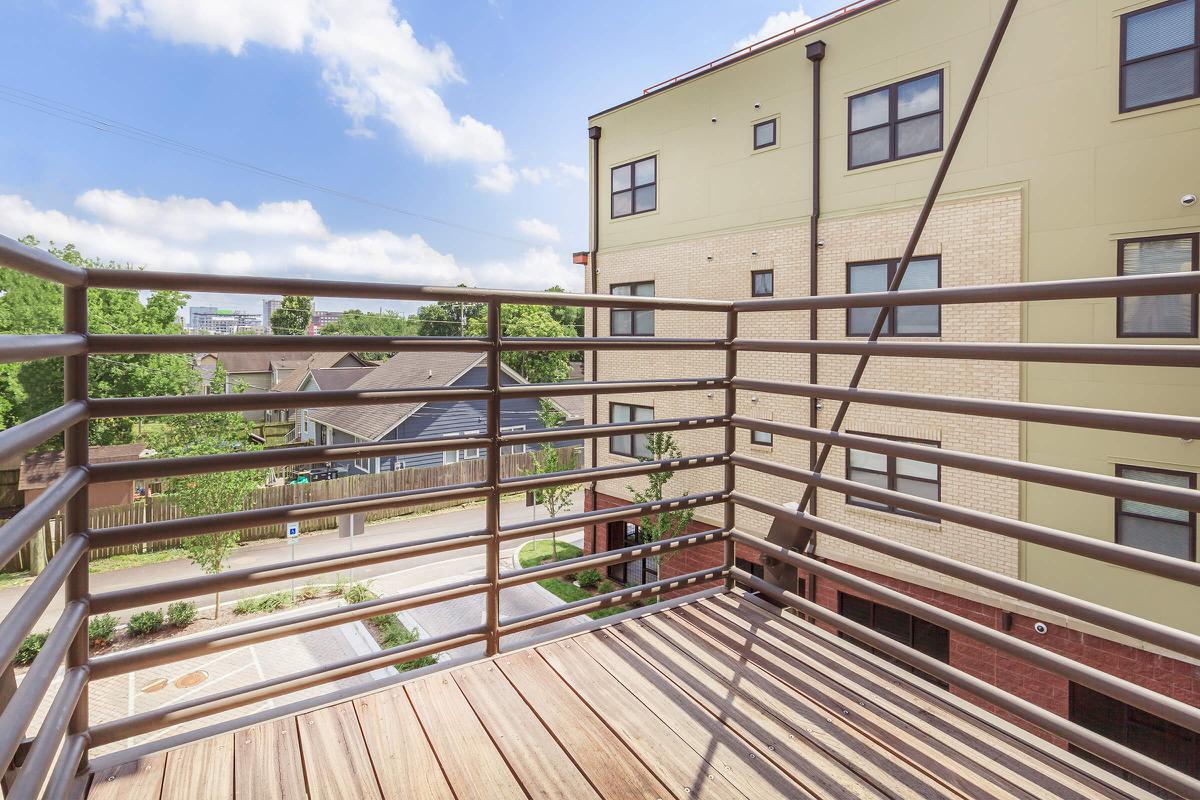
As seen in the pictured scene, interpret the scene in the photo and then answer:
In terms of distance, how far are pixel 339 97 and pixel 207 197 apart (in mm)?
33527

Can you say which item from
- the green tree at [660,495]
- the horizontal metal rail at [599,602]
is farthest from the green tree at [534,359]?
the horizontal metal rail at [599,602]

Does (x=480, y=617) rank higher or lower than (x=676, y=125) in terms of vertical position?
lower

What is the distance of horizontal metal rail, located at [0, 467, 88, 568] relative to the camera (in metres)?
0.74

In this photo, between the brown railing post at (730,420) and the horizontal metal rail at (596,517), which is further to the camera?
the brown railing post at (730,420)

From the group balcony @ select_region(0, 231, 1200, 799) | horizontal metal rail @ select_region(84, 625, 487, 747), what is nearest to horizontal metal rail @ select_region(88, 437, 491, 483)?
balcony @ select_region(0, 231, 1200, 799)

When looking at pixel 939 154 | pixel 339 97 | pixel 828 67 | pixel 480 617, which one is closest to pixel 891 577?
pixel 939 154

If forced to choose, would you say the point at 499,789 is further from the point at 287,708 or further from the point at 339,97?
the point at 339,97

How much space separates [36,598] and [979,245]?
8.93 m

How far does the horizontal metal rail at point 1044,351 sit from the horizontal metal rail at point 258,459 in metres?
1.15

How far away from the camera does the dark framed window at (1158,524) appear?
6.11 metres

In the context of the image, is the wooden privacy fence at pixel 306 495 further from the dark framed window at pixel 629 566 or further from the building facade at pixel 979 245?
the building facade at pixel 979 245

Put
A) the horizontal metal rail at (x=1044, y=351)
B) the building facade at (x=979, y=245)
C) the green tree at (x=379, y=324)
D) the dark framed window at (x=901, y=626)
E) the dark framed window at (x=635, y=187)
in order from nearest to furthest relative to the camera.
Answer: the horizontal metal rail at (x=1044, y=351)
the building facade at (x=979, y=245)
the dark framed window at (x=901, y=626)
the dark framed window at (x=635, y=187)
the green tree at (x=379, y=324)

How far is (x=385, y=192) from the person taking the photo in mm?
86688

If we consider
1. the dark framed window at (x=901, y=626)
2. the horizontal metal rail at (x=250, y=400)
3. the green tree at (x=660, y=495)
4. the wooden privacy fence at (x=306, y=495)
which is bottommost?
the dark framed window at (x=901, y=626)
